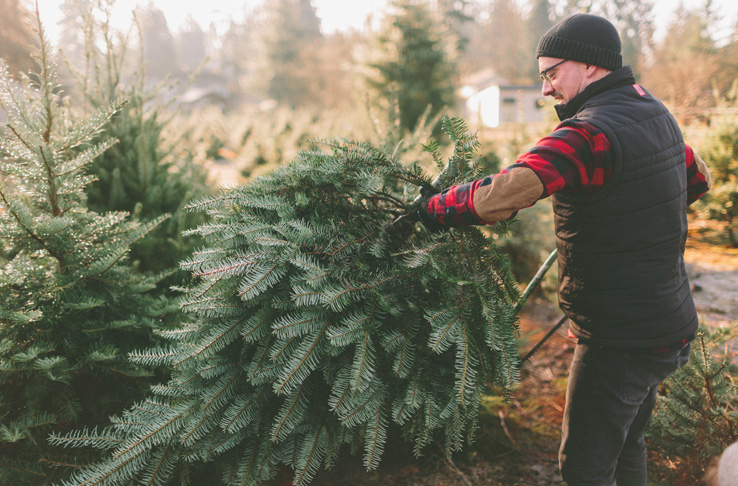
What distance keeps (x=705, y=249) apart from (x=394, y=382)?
694cm

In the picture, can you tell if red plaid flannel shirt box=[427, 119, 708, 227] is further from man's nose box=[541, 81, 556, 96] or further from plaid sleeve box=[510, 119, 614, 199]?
man's nose box=[541, 81, 556, 96]

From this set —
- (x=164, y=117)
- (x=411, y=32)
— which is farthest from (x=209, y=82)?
(x=164, y=117)

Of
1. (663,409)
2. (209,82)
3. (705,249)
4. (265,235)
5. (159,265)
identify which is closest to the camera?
(265,235)

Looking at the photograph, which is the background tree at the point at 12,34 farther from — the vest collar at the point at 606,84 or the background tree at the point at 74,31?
the vest collar at the point at 606,84

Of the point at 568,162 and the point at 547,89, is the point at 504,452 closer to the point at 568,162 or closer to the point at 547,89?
the point at 568,162

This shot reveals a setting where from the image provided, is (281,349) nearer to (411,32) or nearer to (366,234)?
(366,234)

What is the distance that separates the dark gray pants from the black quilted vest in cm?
10

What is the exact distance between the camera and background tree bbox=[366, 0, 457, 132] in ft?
40.5

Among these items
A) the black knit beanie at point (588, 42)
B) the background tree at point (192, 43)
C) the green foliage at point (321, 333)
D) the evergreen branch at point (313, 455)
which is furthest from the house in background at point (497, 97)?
the background tree at point (192, 43)

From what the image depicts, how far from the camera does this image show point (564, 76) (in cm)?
178

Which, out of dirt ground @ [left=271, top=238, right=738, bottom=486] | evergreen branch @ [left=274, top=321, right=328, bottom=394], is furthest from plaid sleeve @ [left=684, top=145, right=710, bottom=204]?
evergreen branch @ [left=274, top=321, right=328, bottom=394]

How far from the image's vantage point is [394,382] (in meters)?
1.74

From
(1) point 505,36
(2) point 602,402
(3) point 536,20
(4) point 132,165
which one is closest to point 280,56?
(1) point 505,36

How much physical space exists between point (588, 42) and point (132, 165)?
324cm
